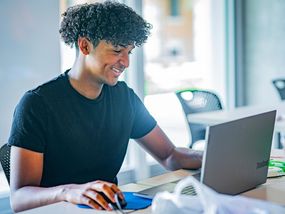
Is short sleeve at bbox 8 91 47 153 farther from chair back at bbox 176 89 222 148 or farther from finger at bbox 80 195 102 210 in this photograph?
chair back at bbox 176 89 222 148

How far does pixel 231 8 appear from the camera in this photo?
5.04m

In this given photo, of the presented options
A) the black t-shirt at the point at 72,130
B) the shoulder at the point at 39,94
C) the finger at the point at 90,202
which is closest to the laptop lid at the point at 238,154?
the finger at the point at 90,202

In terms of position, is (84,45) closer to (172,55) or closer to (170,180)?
(170,180)

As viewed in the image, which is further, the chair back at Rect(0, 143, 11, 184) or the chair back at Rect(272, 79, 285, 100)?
the chair back at Rect(272, 79, 285, 100)

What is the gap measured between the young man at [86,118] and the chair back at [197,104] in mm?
1214

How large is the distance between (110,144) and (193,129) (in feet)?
4.68

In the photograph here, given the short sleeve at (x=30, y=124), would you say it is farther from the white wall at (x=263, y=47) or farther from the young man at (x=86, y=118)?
the white wall at (x=263, y=47)

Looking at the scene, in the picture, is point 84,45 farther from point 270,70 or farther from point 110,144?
point 270,70

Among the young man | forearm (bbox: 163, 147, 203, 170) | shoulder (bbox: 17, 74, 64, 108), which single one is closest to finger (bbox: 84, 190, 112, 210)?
the young man

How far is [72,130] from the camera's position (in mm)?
1978

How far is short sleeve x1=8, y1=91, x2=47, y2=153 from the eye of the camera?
5.94 ft

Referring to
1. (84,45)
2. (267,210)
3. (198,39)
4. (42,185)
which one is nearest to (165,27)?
(198,39)

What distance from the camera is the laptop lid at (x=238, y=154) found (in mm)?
1525

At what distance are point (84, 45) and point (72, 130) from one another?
34 cm
